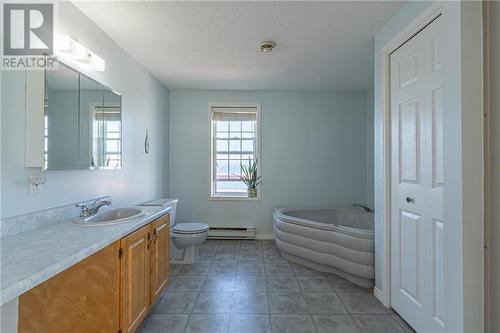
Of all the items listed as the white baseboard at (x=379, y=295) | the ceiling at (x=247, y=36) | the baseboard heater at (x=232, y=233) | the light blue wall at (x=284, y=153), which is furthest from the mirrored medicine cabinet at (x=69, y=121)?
the white baseboard at (x=379, y=295)

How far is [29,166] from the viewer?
4.49 ft

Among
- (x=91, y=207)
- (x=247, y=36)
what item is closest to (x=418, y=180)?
(x=247, y=36)

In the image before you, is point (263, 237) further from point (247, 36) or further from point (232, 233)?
point (247, 36)

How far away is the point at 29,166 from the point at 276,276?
7.62 feet

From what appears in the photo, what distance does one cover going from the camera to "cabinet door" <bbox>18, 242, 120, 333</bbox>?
120 cm

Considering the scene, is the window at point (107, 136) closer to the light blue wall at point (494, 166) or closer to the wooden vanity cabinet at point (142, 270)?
the wooden vanity cabinet at point (142, 270)

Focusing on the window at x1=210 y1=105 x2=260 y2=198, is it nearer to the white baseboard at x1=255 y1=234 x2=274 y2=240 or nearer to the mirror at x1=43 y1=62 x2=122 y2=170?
the white baseboard at x1=255 y1=234 x2=274 y2=240

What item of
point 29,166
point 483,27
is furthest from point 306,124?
point 29,166

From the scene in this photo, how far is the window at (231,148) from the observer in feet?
13.0

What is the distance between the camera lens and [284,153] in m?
3.87

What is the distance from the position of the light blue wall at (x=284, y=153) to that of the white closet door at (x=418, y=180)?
1909 mm

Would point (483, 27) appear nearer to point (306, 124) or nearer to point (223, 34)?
point (223, 34)

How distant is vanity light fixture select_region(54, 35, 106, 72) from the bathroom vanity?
1135mm

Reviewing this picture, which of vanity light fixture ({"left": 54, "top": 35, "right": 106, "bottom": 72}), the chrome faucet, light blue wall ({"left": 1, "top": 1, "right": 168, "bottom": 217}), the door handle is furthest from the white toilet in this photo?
the door handle
